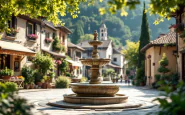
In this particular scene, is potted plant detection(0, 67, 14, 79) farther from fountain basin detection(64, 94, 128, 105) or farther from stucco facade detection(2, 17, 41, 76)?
fountain basin detection(64, 94, 128, 105)

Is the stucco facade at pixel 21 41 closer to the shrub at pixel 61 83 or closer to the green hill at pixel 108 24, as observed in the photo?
the shrub at pixel 61 83

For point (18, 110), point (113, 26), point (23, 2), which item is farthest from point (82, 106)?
point (113, 26)

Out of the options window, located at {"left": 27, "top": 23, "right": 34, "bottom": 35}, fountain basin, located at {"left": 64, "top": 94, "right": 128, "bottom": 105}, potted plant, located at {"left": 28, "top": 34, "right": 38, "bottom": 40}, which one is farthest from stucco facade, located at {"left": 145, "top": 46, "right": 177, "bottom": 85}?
fountain basin, located at {"left": 64, "top": 94, "right": 128, "bottom": 105}

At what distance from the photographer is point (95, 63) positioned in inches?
551

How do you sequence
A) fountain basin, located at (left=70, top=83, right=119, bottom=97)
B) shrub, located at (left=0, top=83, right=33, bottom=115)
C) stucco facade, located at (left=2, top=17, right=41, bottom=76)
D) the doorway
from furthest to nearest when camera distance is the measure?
stucco facade, located at (left=2, top=17, right=41, bottom=76) → the doorway → fountain basin, located at (left=70, top=83, right=119, bottom=97) → shrub, located at (left=0, top=83, right=33, bottom=115)

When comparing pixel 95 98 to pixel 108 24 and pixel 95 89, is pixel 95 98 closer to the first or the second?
pixel 95 89

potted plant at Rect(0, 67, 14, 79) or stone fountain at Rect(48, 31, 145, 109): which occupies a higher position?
potted plant at Rect(0, 67, 14, 79)

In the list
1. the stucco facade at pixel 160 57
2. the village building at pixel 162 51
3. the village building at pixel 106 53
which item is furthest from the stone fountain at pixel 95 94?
the village building at pixel 106 53

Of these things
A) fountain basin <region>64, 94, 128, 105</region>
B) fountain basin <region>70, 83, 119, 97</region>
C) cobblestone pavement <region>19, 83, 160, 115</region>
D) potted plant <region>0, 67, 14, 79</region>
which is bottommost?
cobblestone pavement <region>19, 83, 160, 115</region>

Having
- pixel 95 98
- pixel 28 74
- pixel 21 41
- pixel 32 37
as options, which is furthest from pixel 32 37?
pixel 95 98

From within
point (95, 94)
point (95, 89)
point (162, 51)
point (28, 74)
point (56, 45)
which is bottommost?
point (95, 94)

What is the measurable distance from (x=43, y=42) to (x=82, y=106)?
19.4 m

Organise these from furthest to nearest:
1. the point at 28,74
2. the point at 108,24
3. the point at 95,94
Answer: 1. the point at 108,24
2. the point at 28,74
3. the point at 95,94

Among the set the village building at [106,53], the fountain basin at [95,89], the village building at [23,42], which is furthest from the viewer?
the village building at [106,53]
